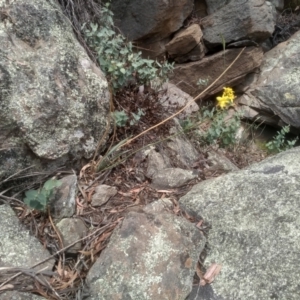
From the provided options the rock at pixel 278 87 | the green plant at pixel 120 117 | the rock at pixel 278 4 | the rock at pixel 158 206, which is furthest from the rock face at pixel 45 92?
the rock at pixel 278 4

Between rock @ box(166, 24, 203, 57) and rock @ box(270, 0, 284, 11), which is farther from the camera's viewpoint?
rock @ box(270, 0, 284, 11)

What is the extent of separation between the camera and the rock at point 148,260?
200 centimetres

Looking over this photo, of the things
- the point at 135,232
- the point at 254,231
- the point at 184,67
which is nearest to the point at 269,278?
the point at 254,231

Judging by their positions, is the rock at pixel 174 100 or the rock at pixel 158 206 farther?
the rock at pixel 174 100

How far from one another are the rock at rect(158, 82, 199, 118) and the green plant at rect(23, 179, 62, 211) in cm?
142

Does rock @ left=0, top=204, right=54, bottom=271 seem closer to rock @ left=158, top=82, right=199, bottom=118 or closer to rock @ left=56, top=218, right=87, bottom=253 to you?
rock @ left=56, top=218, right=87, bottom=253

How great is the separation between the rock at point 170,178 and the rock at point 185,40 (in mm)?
2204

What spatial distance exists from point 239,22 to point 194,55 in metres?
0.55

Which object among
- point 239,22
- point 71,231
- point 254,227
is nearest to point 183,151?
point 254,227

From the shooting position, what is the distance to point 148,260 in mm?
2092

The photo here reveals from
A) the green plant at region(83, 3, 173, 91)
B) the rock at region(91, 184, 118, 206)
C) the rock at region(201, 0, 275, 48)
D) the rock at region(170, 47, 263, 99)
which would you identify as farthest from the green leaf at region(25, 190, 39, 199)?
the rock at region(201, 0, 275, 48)

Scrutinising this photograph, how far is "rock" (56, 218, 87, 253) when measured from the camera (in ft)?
7.24

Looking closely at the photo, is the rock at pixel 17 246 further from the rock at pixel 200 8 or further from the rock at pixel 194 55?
the rock at pixel 200 8

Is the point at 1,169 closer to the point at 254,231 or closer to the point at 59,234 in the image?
the point at 59,234
